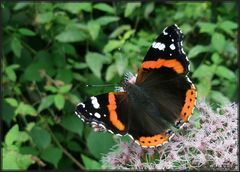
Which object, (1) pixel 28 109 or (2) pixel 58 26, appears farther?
(2) pixel 58 26

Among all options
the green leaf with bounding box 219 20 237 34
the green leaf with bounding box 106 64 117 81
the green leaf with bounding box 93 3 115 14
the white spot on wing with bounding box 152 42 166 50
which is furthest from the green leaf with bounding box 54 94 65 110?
the white spot on wing with bounding box 152 42 166 50

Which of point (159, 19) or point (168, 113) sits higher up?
point (159, 19)

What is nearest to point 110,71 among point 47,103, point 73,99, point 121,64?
point 121,64

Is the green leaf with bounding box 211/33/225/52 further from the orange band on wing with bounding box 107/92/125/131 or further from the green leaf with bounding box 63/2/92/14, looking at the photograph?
the orange band on wing with bounding box 107/92/125/131

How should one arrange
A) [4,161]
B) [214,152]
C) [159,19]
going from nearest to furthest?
[214,152] < [4,161] < [159,19]

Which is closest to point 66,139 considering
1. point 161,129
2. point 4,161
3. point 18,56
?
point 18,56

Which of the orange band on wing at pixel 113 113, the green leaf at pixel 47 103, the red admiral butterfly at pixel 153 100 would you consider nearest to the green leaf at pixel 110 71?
the green leaf at pixel 47 103

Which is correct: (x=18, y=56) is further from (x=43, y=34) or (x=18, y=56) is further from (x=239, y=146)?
(x=239, y=146)
